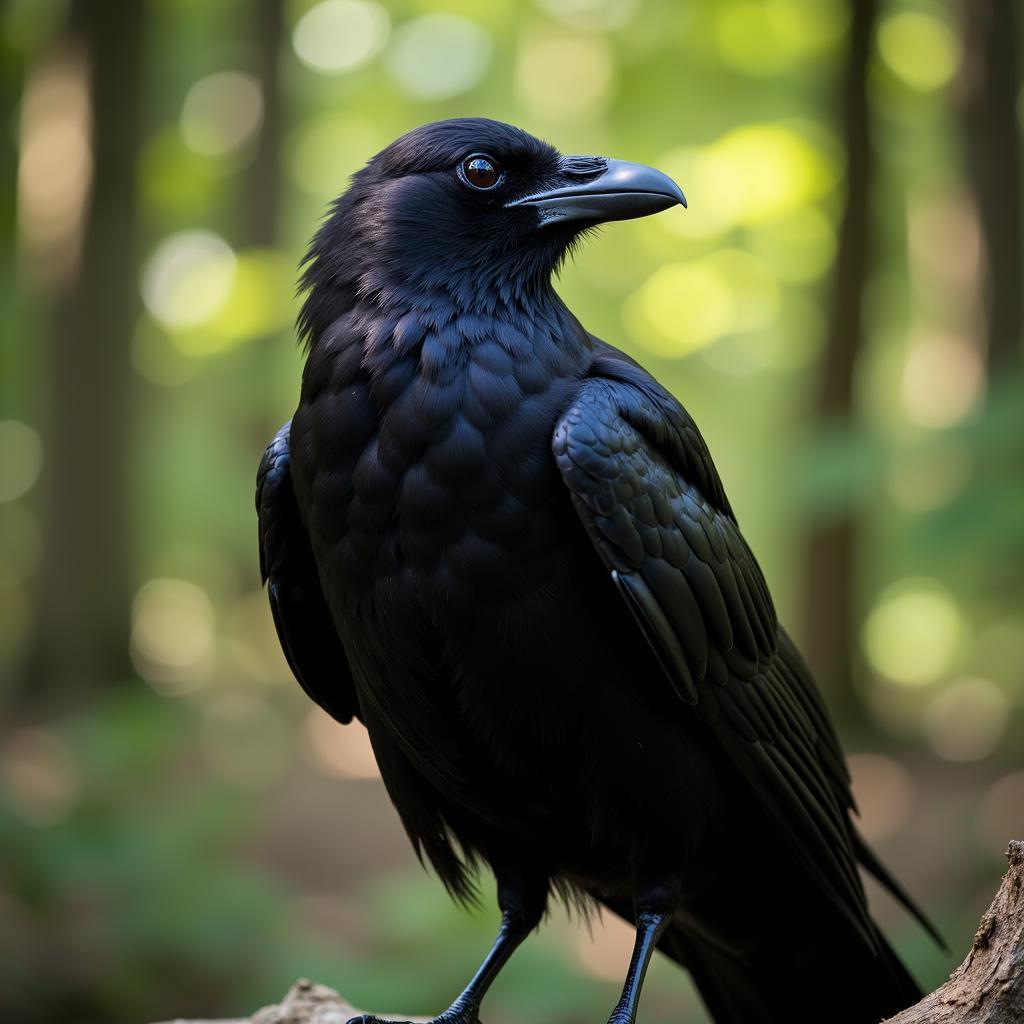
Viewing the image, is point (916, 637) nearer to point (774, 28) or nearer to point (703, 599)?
point (774, 28)

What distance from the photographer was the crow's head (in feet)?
11.0

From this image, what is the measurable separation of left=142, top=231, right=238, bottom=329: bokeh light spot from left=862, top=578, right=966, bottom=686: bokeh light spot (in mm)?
10146

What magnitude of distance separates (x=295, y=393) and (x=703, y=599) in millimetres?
15029

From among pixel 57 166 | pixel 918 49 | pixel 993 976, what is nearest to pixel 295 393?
pixel 57 166

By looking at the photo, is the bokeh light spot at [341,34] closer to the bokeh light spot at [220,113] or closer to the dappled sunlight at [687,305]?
the bokeh light spot at [220,113]

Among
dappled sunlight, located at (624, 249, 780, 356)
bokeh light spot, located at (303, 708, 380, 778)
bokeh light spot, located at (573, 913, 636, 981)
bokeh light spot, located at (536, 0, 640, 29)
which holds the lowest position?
bokeh light spot, located at (573, 913, 636, 981)

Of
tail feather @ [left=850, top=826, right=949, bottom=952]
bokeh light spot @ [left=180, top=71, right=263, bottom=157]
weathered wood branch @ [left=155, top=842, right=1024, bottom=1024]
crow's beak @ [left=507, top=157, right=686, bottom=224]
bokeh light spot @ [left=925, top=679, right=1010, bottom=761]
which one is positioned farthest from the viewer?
bokeh light spot @ [left=180, top=71, right=263, bottom=157]

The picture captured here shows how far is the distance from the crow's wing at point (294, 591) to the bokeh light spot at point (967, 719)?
8.58 meters

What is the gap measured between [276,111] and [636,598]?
45.1ft

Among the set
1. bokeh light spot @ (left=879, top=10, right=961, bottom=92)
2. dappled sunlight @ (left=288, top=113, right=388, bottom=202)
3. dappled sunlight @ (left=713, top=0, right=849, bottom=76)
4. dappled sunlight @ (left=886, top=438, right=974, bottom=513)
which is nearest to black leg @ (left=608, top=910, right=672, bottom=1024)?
dappled sunlight @ (left=886, top=438, right=974, bottom=513)

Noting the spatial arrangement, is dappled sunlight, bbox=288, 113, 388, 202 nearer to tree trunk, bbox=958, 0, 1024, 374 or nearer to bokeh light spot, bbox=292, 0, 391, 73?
bokeh light spot, bbox=292, 0, 391, 73

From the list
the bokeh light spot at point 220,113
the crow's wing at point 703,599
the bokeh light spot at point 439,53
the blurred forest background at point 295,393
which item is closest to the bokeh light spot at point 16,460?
the blurred forest background at point 295,393

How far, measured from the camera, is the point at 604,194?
350 centimetres

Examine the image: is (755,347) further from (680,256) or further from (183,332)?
(183,332)
